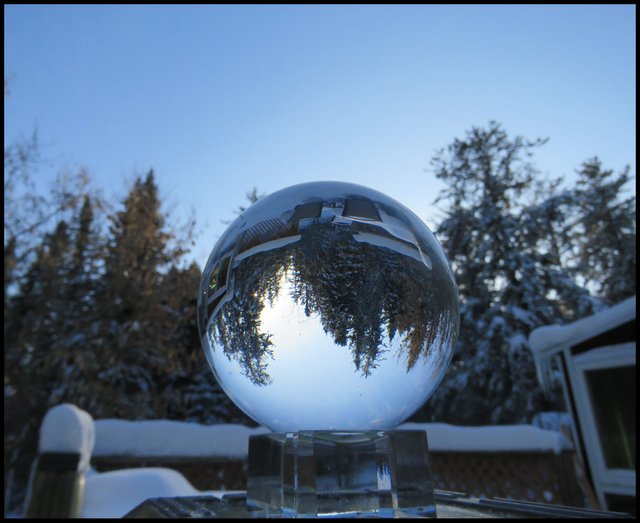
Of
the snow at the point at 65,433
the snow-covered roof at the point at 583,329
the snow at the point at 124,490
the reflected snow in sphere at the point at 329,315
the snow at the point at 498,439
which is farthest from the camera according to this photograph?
the snow-covered roof at the point at 583,329

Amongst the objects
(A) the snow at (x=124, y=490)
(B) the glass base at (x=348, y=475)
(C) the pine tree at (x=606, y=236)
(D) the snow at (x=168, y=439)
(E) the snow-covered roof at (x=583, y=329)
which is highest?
(C) the pine tree at (x=606, y=236)

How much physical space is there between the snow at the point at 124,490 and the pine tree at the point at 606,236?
56.1 ft

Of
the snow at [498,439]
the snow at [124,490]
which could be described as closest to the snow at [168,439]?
the snow at [124,490]

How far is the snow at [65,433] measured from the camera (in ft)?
8.85

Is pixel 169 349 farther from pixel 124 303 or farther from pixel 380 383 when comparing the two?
pixel 380 383

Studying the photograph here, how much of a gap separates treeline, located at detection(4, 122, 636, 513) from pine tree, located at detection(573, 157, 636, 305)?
12cm

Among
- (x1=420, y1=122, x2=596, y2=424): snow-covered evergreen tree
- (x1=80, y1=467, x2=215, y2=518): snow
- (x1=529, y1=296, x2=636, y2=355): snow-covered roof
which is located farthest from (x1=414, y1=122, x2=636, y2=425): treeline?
(x1=80, y1=467, x2=215, y2=518): snow

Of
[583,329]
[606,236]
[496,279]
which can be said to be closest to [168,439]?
[583,329]

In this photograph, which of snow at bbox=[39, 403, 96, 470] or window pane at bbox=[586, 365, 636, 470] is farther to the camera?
window pane at bbox=[586, 365, 636, 470]

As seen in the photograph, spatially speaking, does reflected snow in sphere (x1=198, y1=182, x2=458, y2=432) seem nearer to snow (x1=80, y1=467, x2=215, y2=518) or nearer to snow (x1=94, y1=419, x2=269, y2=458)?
snow (x1=80, y1=467, x2=215, y2=518)

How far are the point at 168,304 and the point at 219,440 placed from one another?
33.4 ft

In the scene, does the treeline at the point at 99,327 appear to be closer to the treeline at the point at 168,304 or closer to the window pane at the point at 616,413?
the treeline at the point at 168,304

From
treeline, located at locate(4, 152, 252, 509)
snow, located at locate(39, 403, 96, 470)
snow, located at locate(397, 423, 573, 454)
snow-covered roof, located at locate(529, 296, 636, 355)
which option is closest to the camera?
snow, located at locate(39, 403, 96, 470)

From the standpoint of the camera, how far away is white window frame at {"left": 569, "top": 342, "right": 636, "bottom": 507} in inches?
219
